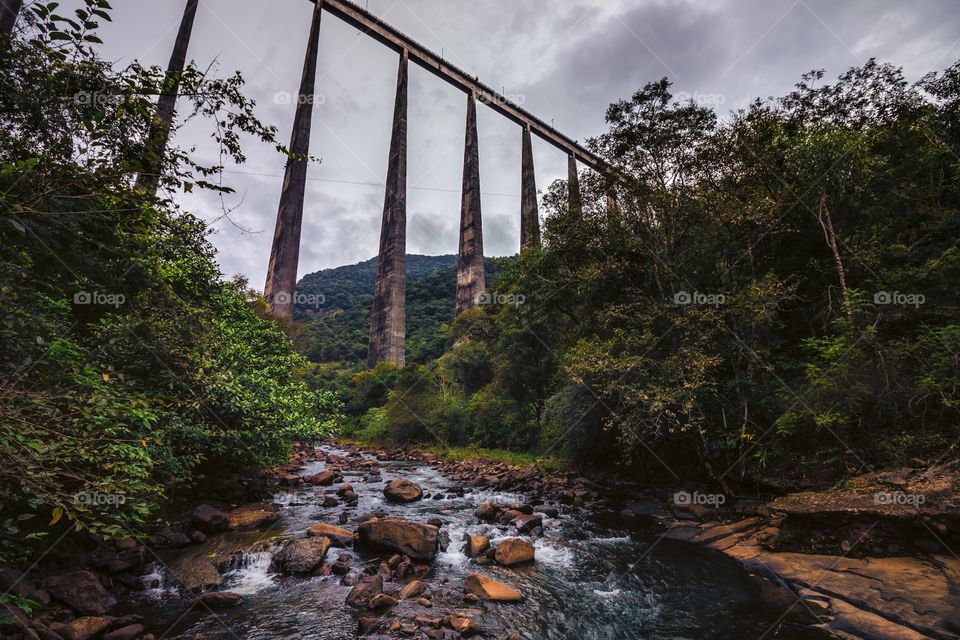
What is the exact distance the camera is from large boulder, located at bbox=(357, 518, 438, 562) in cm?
812

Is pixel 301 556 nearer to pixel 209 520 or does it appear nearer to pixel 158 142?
pixel 209 520

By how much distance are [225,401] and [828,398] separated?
1415 centimetres

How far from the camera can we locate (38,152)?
3.97 meters

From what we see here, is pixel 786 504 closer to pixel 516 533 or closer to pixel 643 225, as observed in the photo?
pixel 516 533

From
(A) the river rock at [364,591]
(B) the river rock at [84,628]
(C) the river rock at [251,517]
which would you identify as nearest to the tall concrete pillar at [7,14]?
(C) the river rock at [251,517]

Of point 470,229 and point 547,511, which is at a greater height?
point 470,229

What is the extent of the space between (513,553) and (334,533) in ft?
13.6

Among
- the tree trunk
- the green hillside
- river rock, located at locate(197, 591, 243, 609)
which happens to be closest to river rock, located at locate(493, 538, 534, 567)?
river rock, located at locate(197, 591, 243, 609)

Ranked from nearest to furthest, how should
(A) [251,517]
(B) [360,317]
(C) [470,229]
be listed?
(A) [251,517] < (C) [470,229] < (B) [360,317]

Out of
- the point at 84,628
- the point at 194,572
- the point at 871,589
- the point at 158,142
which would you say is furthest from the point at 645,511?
the point at 158,142

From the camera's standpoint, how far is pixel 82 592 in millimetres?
5559

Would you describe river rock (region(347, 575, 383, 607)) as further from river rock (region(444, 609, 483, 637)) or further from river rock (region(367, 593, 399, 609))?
river rock (region(444, 609, 483, 637))

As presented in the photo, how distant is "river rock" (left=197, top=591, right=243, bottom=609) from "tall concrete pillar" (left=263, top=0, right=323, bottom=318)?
3065 centimetres

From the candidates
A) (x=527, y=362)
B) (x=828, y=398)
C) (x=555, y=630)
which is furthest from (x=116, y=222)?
(x=527, y=362)
